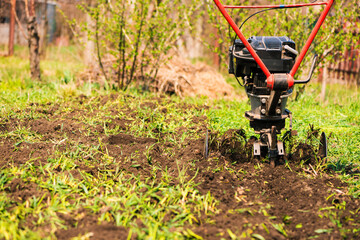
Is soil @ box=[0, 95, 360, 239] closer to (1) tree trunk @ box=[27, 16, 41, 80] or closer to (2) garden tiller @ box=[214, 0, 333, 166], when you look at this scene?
(2) garden tiller @ box=[214, 0, 333, 166]

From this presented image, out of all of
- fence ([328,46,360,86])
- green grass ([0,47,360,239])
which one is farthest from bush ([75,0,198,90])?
fence ([328,46,360,86])

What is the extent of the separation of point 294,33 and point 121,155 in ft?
13.3

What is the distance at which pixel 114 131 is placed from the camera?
425 centimetres

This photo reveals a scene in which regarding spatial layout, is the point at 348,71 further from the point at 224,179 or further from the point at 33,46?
the point at 224,179

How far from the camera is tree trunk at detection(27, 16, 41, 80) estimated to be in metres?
7.19

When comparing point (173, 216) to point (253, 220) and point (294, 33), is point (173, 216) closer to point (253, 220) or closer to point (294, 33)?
point (253, 220)

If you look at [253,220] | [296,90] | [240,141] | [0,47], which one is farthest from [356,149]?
[0,47]

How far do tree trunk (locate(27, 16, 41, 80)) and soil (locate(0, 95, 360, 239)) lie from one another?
3220mm

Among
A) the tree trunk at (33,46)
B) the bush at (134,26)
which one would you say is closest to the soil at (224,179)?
the bush at (134,26)

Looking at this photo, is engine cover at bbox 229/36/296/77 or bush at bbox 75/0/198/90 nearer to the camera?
engine cover at bbox 229/36/296/77

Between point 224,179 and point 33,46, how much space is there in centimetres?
557

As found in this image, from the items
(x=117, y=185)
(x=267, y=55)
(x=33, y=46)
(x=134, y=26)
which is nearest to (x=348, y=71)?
(x=134, y=26)

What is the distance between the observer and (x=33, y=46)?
7336 mm

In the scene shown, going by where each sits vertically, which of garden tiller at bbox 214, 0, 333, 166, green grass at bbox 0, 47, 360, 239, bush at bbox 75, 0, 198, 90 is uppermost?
bush at bbox 75, 0, 198, 90
